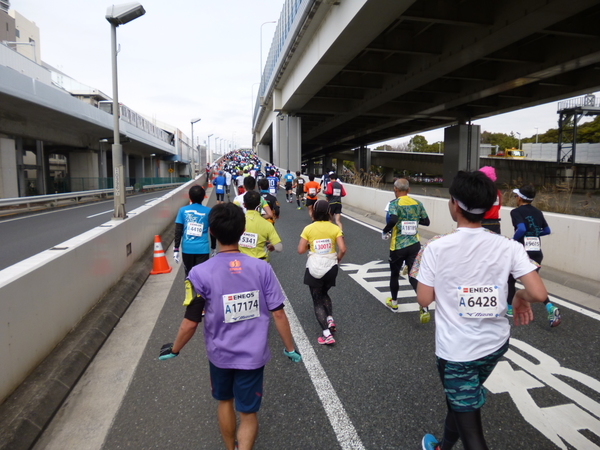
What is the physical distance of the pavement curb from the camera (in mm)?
3006

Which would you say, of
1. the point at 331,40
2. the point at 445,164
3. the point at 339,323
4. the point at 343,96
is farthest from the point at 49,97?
the point at 445,164

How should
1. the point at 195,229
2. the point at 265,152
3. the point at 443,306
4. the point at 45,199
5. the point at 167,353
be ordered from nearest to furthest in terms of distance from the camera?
the point at 443,306, the point at 167,353, the point at 195,229, the point at 45,199, the point at 265,152

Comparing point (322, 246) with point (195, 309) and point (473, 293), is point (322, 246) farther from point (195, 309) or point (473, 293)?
point (473, 293)

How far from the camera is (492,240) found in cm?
237

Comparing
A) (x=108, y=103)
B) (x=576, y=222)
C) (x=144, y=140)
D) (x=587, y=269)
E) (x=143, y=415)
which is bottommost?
(x=143, y=415)

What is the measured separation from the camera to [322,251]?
4848mm

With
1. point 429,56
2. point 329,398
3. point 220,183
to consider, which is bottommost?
point 329,398

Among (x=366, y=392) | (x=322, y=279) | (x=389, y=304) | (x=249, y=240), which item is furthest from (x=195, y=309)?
(x=389, y=304)

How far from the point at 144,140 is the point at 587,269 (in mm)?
43759

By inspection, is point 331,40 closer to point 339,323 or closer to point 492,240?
point 339,323

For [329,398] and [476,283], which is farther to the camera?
[329,398]

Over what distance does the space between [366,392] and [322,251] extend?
1650 mm

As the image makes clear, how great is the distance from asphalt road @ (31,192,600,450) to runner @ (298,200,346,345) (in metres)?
0.26

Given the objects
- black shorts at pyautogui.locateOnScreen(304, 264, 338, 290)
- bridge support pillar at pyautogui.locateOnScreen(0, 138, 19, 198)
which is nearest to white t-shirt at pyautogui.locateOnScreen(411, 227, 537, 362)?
black shorts at pyautogui.locateOnScreen(304, 264, 338, 290)
